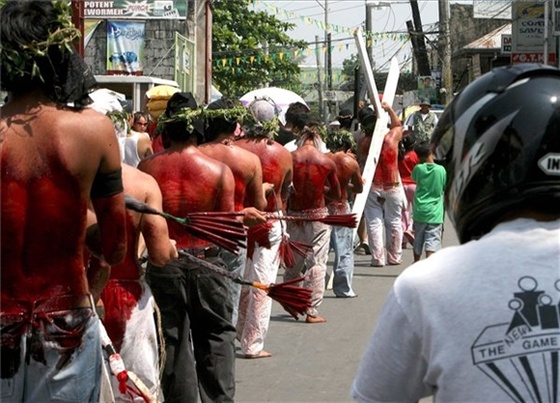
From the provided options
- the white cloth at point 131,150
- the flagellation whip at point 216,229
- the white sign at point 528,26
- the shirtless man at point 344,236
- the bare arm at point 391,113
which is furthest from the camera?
the white sign at point 528,26

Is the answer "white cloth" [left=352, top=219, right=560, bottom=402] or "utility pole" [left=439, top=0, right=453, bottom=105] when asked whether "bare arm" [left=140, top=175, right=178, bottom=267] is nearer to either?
"white cloth" [left=352, top=219, right=560, bottom=402]

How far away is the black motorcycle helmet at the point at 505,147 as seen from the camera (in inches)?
94.3

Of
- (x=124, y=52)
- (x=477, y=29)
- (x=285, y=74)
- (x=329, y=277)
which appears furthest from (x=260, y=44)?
(x=329, y=277)

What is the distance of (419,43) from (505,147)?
44.7m

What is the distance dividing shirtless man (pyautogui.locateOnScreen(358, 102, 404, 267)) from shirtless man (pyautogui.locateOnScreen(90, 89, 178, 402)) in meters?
9.80

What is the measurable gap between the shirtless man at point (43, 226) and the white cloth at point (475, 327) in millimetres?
1751

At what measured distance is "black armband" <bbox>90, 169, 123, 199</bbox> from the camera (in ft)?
13.2

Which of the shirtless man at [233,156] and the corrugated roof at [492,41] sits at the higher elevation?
the corrugated roof at [492,41]

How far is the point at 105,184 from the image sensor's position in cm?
405

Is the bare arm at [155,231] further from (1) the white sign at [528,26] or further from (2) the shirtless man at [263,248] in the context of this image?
(1) the white sign at [528,26]

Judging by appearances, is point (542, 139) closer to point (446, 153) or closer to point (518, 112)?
point (518, 112)

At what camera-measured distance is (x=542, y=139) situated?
7.88 ft

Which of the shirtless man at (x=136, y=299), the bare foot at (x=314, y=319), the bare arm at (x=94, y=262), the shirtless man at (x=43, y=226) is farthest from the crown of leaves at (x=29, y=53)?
the bare foot at (x=314, y=319)

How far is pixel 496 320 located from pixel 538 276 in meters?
0.13
